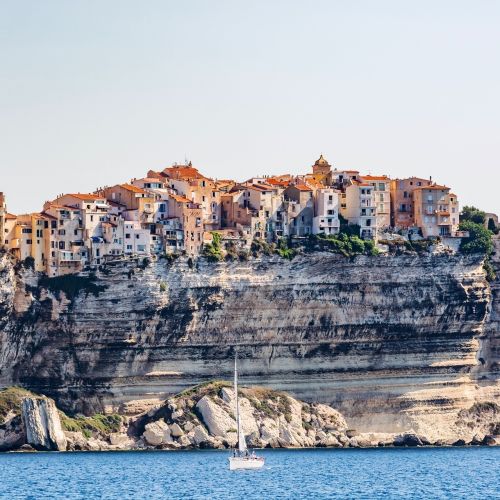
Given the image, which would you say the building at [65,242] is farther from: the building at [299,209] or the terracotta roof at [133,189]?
the building at [299,209]

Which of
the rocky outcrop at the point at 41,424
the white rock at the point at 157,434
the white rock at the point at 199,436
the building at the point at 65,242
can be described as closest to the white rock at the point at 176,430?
the white rock at the point at 157,434

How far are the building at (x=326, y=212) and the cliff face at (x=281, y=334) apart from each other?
281 cm

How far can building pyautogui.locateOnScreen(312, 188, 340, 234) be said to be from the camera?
113 meters

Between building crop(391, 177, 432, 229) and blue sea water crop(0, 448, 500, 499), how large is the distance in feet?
Result: 53.6

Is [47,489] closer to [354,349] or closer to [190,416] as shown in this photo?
[190,416]

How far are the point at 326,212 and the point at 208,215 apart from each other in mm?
6425

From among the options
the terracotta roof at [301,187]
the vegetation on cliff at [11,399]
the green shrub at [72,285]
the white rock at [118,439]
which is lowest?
the white rock at [118,439]

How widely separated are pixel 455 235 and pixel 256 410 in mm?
16722

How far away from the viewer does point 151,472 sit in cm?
8956

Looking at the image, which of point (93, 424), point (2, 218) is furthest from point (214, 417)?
point (2, 218)

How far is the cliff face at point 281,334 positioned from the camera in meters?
106

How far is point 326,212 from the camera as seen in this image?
113375 millimetres

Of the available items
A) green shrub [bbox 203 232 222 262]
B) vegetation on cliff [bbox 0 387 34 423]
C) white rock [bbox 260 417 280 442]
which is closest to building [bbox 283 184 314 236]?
green shrub [bbox 203 232 222 262]

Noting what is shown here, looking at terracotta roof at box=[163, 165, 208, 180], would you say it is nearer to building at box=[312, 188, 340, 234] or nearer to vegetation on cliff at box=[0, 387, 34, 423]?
building at box=[312, 188, 340, 234]
